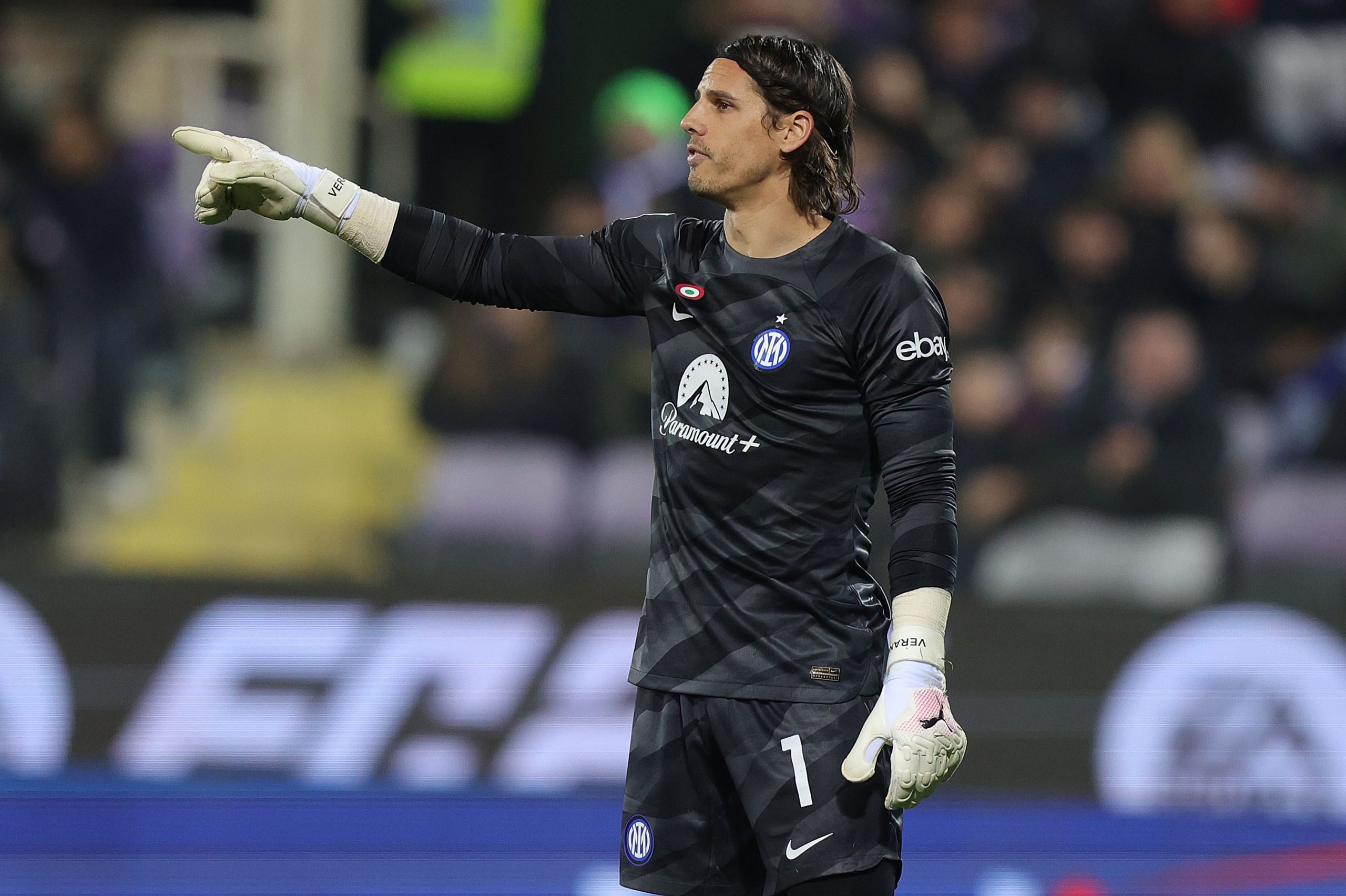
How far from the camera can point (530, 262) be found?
8.84 feet

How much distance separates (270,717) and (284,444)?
994 millimetres

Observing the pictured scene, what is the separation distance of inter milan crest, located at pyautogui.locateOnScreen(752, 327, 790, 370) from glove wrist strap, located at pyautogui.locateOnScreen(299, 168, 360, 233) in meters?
0.70

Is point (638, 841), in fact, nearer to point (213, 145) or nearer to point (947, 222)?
point (213, 145)

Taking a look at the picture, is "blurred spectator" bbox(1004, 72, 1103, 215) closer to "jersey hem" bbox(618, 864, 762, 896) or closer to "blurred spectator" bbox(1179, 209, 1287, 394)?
"blurred spectator" bbox(1179, 209, 1287, 394)

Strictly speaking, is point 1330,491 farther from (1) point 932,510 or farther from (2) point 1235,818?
(1) point 932,510

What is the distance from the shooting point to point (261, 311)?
572 cm

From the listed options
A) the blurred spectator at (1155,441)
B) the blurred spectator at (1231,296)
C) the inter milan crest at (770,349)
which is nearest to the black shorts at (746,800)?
the inter milan crest at (770,349)

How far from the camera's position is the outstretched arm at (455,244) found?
2600 millimetres

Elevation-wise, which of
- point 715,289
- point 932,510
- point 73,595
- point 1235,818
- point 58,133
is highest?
point 58,133

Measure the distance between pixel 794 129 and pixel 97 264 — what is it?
370 centimetres

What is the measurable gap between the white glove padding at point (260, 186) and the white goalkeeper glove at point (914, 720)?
3.63 feet

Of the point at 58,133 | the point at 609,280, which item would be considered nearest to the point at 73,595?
the point at 58,133

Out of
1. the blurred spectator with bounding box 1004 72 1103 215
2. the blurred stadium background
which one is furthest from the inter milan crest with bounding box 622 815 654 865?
the blurred spectator with bounding box 1004 72 1103 215

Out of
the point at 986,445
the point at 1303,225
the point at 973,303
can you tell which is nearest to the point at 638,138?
the point at 973,303
